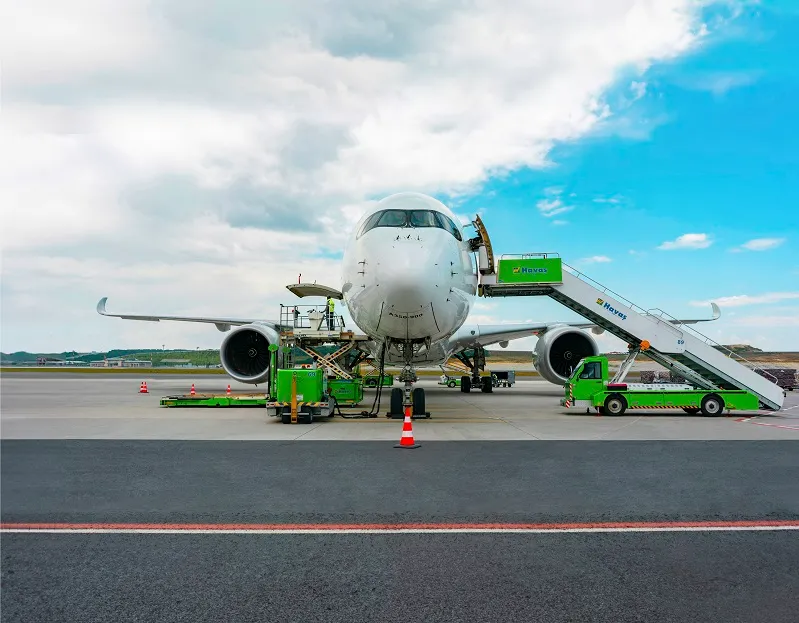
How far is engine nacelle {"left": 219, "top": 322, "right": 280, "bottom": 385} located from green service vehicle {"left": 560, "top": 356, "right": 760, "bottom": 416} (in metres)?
9.15

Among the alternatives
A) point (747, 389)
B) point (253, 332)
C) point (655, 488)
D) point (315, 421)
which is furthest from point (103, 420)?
point (747, 389)

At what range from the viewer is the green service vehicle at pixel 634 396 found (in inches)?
620

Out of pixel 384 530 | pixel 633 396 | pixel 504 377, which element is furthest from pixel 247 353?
pixel 504 377

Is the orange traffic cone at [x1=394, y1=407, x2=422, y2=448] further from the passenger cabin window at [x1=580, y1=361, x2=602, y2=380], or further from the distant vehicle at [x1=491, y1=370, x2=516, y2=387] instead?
the distant vehicle at [x1=491, y1=370, x2=516, y2=387]

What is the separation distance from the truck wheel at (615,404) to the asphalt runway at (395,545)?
7502 millimetres

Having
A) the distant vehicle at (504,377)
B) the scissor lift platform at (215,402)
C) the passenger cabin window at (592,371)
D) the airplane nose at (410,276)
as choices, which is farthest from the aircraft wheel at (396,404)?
the distant vehicle at (504,377)

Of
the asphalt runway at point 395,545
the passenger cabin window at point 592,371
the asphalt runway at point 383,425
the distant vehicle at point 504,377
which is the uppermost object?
the passenger cabin window at point 592,371

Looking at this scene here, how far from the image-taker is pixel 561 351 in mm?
20203

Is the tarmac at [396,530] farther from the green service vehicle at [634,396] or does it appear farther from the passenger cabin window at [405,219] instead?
the green service vehicle at [634,396]

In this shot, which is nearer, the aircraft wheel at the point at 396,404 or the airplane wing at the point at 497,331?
the aircraft wheel at the point at 396,404

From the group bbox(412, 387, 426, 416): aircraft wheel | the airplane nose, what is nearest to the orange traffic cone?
the airplane nose

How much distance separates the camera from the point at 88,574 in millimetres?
3947

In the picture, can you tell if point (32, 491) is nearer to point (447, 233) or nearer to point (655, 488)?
point (655, 488)

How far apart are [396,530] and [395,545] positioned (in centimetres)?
40
